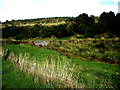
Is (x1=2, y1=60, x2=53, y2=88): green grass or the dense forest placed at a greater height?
the dense forest

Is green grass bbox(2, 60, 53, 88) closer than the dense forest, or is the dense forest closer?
green grass bbox(2, 60, 53, 88)

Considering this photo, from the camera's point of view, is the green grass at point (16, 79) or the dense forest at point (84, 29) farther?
the dense forest at point (84, 29)

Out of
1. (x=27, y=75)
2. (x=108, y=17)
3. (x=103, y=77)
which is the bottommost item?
(x=103, y=77)

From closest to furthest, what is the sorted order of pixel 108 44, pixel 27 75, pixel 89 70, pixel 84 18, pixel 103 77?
pixel 27 75 → pixel 103 77 → pixel 89 70 → pixel 108 44 → pixel 84 18

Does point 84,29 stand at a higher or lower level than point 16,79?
higher

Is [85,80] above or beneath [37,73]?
beneath

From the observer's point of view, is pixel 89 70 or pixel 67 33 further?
pixel 67 33

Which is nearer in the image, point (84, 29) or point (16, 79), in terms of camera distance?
point (16, 79)

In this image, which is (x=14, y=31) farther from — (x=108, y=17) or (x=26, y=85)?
(x=26, y=85)

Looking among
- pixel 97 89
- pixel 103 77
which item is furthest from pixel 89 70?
pixel 97 89

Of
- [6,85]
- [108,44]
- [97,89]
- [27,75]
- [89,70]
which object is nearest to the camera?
[6,85]

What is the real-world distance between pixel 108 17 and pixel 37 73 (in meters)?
48.0

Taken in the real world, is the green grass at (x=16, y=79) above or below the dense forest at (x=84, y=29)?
below

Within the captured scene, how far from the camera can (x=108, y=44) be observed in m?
39.8
